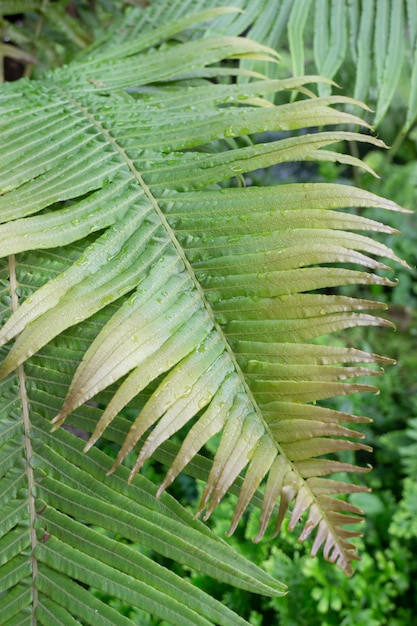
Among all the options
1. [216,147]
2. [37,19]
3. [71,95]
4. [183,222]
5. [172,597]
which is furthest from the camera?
[37,19]

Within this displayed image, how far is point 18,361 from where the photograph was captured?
2.05 ft

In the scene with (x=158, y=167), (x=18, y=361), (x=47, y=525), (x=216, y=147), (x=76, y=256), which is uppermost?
(x=216, y=147)

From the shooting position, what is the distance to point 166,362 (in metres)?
0.63

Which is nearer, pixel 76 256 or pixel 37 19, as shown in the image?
pixel 76 256

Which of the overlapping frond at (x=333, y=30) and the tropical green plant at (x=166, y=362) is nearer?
the tropical green plant at (x=166, y=362)

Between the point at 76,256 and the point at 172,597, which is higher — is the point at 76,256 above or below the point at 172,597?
above

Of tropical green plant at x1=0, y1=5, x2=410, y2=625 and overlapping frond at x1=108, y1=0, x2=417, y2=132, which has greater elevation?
overlapping frond at x1=108, y1=0, x2=417, y2=132

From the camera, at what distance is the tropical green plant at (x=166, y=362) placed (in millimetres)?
601

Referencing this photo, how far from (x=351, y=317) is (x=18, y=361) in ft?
1.21

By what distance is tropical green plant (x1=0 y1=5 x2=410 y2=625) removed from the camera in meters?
0.60

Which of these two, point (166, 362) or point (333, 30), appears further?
point (333, 30)

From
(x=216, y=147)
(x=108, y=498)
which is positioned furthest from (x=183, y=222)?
(x=216, y=147)

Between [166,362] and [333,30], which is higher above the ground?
[333,30]

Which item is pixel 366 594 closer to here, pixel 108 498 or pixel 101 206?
pixel 108 498
